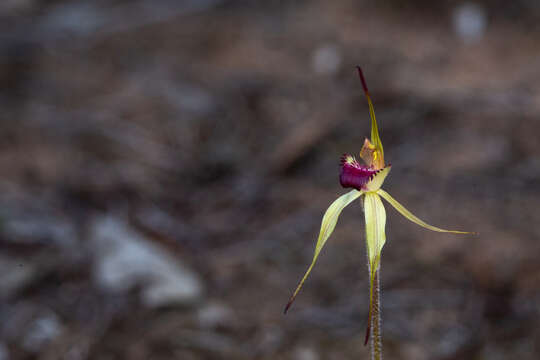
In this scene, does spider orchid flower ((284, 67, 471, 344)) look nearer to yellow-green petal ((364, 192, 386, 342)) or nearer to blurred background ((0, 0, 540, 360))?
yellow-green petal ((364, 192, 386, 342))

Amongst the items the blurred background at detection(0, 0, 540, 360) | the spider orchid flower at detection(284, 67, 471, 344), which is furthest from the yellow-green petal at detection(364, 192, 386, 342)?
the blurred background at detection(0, 0, 540, 360)

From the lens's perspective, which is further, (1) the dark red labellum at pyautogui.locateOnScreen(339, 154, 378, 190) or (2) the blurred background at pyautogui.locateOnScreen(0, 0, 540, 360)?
(2) the blurred background at pyautogui.locateOnScreen(0, 0, 540, 360)

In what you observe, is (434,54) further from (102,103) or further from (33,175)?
(33,175)

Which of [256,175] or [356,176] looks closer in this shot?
[356,176]

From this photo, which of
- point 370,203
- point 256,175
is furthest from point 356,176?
point 256,175

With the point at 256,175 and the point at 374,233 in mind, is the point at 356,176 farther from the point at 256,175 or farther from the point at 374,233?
the point at 256,175

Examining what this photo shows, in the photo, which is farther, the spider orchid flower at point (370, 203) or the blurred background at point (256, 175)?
the blurred background at point (256, 175)

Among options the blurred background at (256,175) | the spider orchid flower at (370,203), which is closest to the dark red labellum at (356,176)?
the spider orchid flower at (370,203)

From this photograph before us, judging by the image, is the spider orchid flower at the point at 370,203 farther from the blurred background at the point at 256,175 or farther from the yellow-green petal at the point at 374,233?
the blurred background at the point at 256,175
